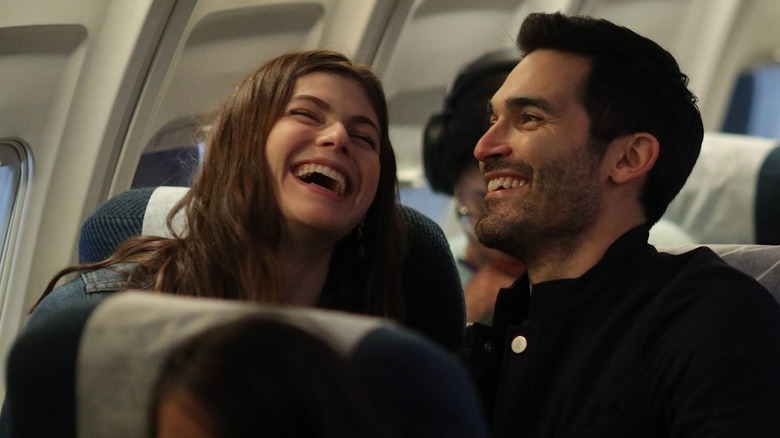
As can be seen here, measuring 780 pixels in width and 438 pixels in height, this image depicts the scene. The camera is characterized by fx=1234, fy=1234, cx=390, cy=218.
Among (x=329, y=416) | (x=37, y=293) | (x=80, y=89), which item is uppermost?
(x=329, y=416)

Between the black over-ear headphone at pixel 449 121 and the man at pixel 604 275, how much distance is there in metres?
1.28

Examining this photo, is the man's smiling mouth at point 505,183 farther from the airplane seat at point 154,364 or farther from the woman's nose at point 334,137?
the airplane seat at point 154,364

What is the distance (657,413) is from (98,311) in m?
1.14

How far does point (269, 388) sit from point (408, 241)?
1835 millimetres

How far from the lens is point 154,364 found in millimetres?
1210

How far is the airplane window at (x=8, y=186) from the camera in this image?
14.7 ft

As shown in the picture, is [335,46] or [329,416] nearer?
[329,416]

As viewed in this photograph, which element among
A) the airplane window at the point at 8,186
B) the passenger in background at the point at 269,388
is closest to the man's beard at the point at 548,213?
the passenger in background at the point at 269,388

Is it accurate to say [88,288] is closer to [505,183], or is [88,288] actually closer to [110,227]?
[110,227]

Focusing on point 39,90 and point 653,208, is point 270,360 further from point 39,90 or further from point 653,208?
point 39,90

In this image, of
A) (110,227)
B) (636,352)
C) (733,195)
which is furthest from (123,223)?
(733,195)

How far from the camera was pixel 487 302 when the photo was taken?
4.29 meters

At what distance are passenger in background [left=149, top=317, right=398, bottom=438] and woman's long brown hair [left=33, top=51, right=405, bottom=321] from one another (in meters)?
1.27

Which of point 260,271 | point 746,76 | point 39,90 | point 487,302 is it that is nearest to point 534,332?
point 260,271
